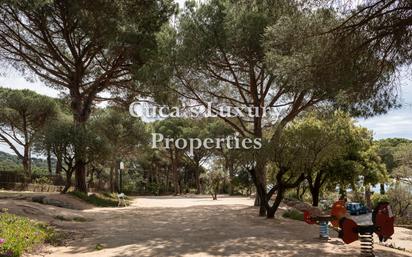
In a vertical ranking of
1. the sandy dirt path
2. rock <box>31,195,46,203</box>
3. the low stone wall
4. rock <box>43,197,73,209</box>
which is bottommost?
the sandy dirt path

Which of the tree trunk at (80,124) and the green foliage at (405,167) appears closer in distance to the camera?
the tree trunk at (80,124)

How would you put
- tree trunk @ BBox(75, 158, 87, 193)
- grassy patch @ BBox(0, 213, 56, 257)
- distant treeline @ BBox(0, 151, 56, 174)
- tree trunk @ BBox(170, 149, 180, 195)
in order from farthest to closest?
tree trunk @ BBox(170, 149, 180, 195)
distant treeline @ BBox(0, 151, 56, 174)
tree trunk @ BBox(75, 158, 87, 193)
grassy patch @ BBox(0, 213, 56, 257)

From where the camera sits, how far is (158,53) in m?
14.9

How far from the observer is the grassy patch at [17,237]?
5.35 meters

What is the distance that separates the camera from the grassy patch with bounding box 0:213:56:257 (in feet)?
17.6

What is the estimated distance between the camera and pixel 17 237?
5.78m

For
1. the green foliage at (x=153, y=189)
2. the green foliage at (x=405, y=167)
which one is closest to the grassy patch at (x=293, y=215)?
the green foliage at (x=405, y=167)

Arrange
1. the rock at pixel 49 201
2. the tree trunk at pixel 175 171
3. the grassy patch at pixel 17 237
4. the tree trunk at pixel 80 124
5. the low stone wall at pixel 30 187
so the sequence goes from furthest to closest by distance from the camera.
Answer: the tree trunk at pixel 175 171 → the low stone wall at pixel 30 187 → the tree trunk at pixel 80 124 → the rock at pixel 49 201 → the grassy patch at pixel 17 237

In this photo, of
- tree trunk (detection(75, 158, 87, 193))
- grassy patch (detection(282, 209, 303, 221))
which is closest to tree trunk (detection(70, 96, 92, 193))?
tree trunk (detection(75, 158, 87, 193))

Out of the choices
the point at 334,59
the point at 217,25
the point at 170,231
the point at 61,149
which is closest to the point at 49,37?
the point at 61,149

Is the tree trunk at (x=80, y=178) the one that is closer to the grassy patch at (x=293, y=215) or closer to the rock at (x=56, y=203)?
the rock at (x=56, y=203)

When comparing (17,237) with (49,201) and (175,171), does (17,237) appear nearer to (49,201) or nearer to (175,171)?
(49,201)

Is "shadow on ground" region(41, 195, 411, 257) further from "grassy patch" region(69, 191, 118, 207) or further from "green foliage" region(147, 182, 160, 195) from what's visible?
"green foliage" region(147, 182, 160, 195)

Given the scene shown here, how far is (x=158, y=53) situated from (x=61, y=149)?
6138 millimetres
